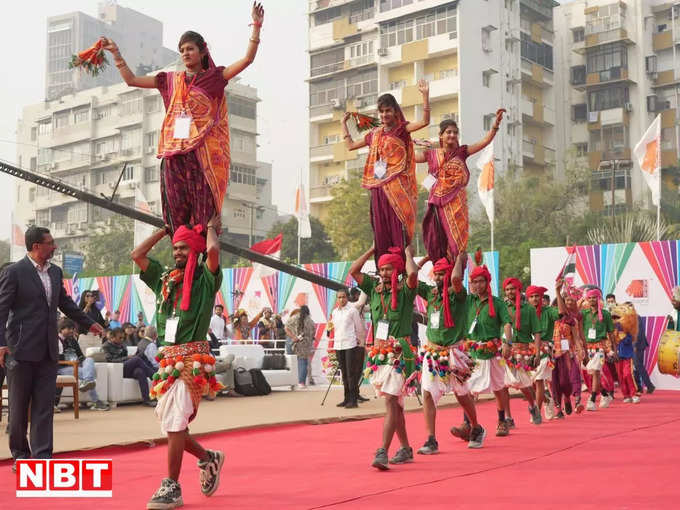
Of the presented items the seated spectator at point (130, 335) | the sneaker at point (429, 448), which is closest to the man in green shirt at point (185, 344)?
the sneaker at point (429, 448)

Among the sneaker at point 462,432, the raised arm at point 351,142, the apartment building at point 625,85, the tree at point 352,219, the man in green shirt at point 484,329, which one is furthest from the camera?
the apartment building at point 625,85

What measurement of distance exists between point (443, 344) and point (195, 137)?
8.77ft

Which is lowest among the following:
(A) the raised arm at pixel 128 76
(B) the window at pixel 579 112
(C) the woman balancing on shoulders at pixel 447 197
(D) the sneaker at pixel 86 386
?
(D) the sneaker at pixel 86 386

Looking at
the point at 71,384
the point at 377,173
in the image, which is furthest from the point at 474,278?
the point at 71,384

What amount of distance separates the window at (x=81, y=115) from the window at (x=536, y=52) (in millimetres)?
27022

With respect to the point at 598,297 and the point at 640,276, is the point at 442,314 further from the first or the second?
the point at 640,276

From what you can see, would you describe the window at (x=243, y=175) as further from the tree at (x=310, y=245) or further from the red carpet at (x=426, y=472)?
the red carpet at (x=426, y=472)

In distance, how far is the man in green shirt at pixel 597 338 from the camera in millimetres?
11086

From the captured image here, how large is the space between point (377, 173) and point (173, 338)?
2647mm

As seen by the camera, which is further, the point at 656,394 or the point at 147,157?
the point at 147,157

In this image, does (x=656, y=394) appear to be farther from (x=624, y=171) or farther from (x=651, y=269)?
(x=624, y=171)

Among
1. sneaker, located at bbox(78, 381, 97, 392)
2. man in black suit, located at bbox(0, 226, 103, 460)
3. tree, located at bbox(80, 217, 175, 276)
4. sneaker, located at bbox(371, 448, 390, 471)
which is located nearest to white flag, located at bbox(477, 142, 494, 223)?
sneaker, located at bbox(78, 381, 97, 392)

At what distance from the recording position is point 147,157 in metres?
50.2

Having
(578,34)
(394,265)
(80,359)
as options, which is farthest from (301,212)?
(578,34)
